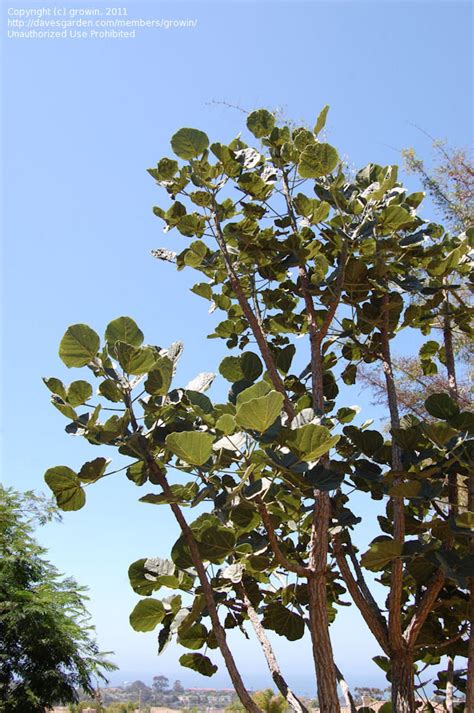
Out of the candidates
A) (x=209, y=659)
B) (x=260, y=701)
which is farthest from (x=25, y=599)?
(x=209, y=659)

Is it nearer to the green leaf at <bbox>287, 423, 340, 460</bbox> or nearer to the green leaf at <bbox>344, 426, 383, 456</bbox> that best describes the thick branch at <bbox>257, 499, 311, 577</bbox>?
the green leaf at <bbox>287, 423, 340, 460</bbox>

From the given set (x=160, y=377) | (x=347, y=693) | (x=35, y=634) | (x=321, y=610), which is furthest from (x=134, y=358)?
(x=35, y=634)

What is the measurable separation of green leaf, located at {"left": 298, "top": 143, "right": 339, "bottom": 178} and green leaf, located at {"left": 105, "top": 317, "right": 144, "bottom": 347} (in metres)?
0.53

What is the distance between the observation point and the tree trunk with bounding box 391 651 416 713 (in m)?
1.20

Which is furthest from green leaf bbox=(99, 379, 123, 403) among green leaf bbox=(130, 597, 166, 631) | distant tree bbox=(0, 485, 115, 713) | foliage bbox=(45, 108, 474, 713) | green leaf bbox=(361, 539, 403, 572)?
distant tree bbox=(0, 485, 115, 713)

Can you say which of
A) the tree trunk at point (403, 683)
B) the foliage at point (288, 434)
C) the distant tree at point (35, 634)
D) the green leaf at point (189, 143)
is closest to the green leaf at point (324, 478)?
the foliage at point (288, 434)

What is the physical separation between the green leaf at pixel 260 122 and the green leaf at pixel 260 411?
843 millimetres

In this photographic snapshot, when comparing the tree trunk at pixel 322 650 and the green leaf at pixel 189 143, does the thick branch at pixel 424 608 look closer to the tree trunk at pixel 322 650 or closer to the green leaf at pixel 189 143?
the tree trunk at pixel 322 650

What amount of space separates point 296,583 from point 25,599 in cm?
669

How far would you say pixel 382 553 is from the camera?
3.84ft

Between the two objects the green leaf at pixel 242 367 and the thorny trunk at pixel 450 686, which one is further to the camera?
the thorny trunk at pixel 450 686

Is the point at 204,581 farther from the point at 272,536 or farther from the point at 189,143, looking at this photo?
the point at 189,143

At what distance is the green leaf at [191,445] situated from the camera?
0.90m

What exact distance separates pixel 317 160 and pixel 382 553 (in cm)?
78
